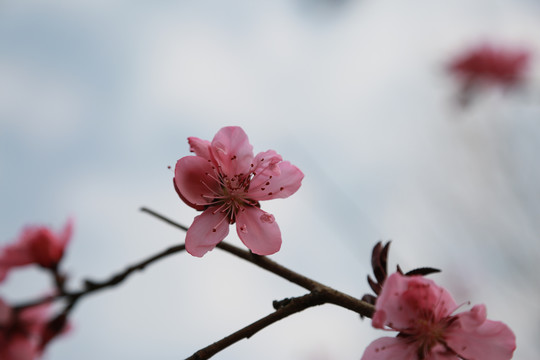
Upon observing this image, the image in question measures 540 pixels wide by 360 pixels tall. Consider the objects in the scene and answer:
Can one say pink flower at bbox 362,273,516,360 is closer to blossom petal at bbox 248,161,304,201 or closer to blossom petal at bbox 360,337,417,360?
blossom petal at bbox 360,337,417,360

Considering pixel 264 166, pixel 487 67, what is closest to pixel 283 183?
pixel 264 166

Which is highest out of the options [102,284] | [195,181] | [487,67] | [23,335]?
[487,67]

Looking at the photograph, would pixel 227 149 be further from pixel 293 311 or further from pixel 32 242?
pixel 32 242

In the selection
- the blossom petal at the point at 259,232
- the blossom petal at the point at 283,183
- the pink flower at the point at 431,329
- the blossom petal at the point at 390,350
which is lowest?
the blossom petal at the point at 390,350

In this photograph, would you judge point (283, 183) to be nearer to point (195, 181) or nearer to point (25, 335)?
point (195, 181)

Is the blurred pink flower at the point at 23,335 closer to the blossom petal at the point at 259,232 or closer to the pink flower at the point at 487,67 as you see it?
the blossom petal at the point at 259,232

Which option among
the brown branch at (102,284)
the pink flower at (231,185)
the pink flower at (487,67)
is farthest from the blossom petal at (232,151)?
the pink flower at (487,67)
